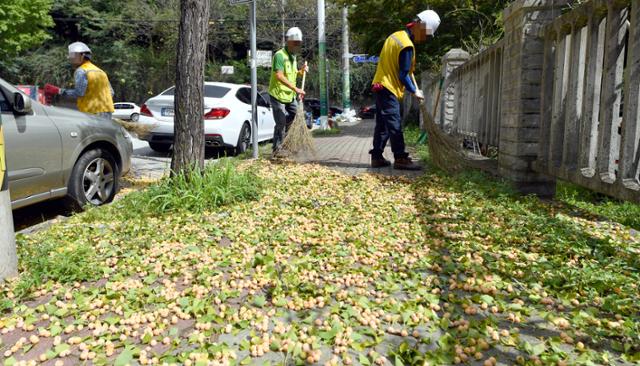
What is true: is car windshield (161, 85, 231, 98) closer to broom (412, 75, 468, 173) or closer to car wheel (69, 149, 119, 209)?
car wheel (69, 149, 119, 209)

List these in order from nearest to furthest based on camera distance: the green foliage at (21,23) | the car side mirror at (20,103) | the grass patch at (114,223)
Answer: the grass patch at (114,223) < the car side mirror at (20,103) < the green foliage at (21,23)

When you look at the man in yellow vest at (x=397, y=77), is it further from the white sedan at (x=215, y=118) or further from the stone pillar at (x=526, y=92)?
the white sedan at (x=215, y=118)

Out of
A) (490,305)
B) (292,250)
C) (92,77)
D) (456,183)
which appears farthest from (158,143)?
(490,305)

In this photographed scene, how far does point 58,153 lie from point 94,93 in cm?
231

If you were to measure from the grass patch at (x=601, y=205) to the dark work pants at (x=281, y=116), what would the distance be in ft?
13.7

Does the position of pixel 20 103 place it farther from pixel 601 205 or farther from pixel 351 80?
pixel 351 80

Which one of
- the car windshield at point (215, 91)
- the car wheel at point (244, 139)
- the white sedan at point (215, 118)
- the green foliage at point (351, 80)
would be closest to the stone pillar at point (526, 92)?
the white sedan at point (215, 118)

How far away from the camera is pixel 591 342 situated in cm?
242

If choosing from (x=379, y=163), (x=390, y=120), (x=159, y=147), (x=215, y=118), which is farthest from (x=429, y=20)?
(x=159, y=147)

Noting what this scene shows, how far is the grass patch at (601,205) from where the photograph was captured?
15.6 ft

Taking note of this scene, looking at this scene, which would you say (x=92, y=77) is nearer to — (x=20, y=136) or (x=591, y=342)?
(x=20, y=136)

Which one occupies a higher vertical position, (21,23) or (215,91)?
(21,23)

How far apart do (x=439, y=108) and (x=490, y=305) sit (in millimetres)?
9813

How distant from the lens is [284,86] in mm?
8125
